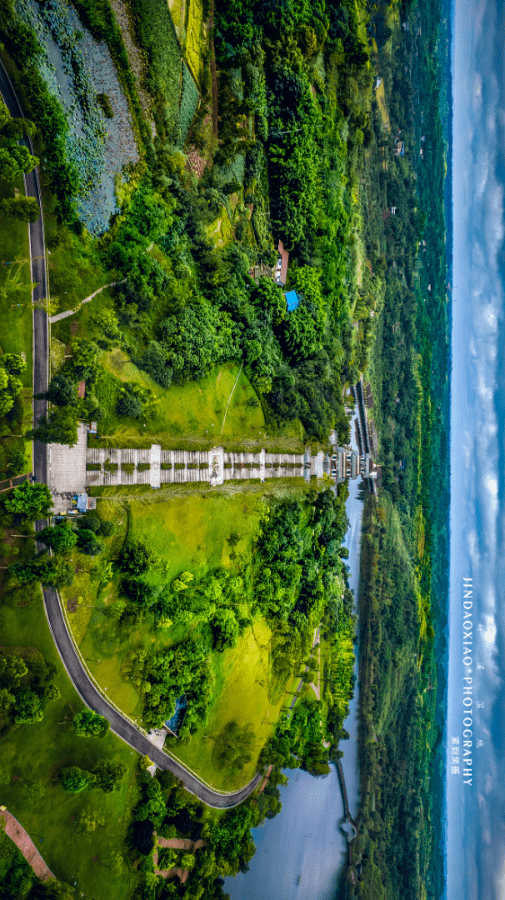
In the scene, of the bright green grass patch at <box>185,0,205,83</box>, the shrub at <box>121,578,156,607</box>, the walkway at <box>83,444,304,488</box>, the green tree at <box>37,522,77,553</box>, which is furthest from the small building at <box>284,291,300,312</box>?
the green tree at <box>37,522,77,553</box>

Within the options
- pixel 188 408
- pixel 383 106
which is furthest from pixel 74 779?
pixel 383 106

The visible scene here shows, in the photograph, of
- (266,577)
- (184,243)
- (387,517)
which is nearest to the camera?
(184,243)

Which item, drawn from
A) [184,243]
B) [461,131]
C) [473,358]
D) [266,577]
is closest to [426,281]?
[473,358]

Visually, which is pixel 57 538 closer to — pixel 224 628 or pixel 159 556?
pixel 159 556

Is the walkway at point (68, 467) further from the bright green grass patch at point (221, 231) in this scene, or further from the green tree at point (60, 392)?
the bright green grass patch at point (221, 231)

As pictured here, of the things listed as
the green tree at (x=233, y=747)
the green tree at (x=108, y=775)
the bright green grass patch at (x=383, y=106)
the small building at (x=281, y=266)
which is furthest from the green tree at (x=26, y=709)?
the bright green grass patch at (x=383, y=106)

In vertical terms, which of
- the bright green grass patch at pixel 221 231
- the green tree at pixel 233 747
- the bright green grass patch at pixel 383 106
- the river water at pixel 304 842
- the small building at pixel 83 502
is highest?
the bright green grass patch at pixel 383 106

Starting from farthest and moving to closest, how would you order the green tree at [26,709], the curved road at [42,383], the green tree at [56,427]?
the curved road at [42,383] < the green tree at [56,427] < the green tree at [26,709]

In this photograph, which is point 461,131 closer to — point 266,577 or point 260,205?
point 260,205
